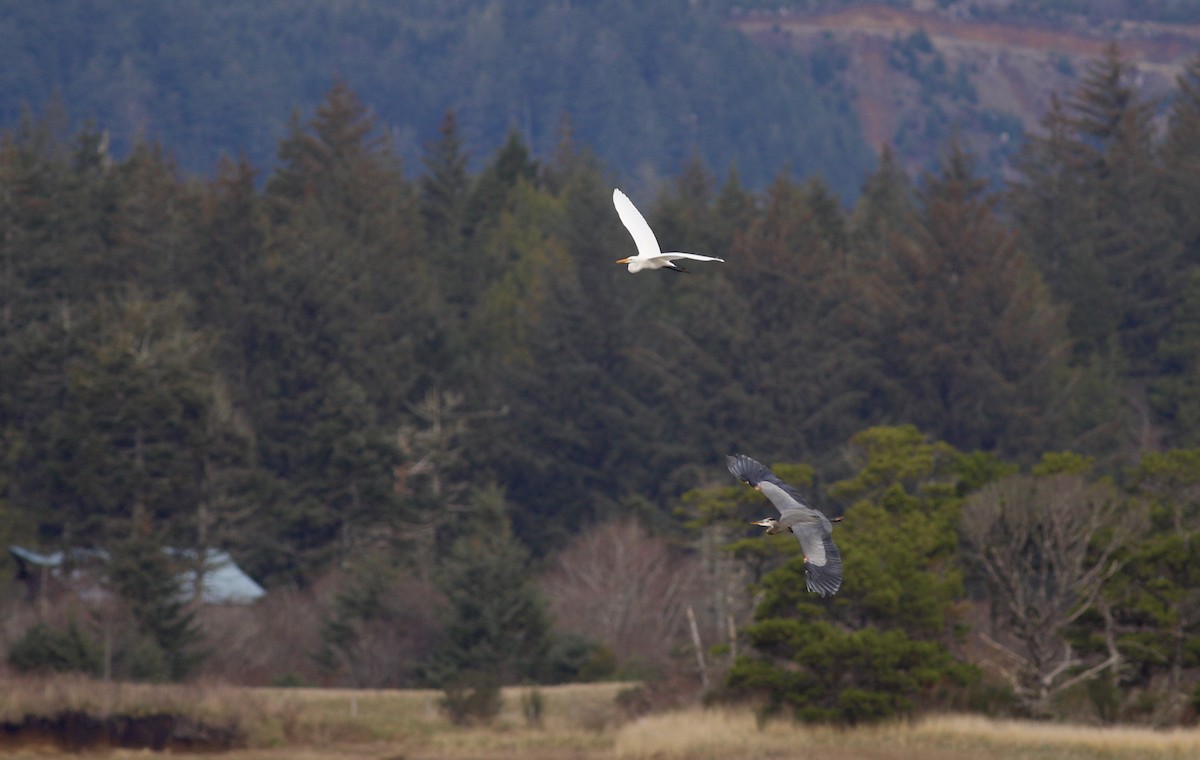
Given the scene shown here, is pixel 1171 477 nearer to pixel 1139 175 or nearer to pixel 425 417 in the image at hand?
pixel 425 417

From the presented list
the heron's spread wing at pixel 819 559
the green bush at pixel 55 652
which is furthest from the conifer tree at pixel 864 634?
the heron's spread wing at pixel 819 559

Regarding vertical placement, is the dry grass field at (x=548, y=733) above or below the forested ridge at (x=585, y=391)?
below

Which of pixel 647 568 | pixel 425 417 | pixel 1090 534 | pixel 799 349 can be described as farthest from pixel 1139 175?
pixel 1090 534

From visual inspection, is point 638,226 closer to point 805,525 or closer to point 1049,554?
point 805,525

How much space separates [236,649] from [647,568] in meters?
11.6

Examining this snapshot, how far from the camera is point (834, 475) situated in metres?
71.2

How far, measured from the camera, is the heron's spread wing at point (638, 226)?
71.6 ft

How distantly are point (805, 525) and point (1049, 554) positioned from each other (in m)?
24.3

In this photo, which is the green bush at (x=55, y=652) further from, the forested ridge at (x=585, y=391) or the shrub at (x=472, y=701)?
the shrub at (x=472, y=701)

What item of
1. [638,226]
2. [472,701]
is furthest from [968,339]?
[638,226]

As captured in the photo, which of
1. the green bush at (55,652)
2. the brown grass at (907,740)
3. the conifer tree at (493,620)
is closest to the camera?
the brown grass at (907,740)

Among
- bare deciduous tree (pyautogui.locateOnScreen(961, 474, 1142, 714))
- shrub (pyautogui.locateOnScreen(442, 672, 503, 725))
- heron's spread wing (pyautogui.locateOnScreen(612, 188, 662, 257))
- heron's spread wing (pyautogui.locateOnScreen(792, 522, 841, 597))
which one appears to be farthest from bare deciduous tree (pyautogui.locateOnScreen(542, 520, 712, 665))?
heron's spread wing (pyautogui.locateOnScreen(792, 522, 841, 597))

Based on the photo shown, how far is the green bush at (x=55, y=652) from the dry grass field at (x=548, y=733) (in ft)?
13.5

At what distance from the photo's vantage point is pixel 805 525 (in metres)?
19.2
